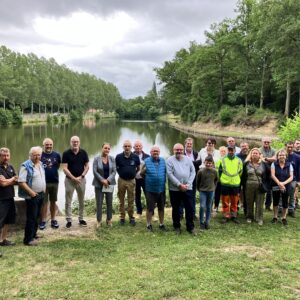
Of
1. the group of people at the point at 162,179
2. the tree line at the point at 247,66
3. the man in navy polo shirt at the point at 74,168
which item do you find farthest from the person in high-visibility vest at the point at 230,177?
the tree line at the point at 247,66

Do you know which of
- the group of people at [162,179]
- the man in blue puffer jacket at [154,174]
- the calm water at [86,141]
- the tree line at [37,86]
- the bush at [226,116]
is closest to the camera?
the group of people at [162,179]

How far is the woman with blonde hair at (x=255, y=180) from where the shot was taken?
738 centimetres

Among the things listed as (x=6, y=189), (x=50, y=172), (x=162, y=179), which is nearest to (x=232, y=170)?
(x=162, y=179)

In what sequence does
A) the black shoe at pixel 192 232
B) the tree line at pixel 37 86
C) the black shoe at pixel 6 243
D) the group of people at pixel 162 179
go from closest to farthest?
the black shoe at pixel 6 243 < the group of people at pixel 162 179 < the black shoe at pixel 192 232 < the tree line at pixel 37 86

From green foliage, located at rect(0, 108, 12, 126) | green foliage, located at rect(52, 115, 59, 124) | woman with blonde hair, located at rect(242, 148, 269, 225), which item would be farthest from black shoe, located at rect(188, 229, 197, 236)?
green foliage, located at rect(52, 115, 59, 124)

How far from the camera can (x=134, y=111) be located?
12788 cm

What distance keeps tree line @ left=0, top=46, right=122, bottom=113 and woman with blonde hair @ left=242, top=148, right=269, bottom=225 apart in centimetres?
5227

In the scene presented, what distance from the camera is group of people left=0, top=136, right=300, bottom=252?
19.9ft

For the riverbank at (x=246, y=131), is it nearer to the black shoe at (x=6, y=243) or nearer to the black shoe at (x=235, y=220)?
the black shoe at (x=235, y=220)

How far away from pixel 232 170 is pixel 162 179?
62.3 inches

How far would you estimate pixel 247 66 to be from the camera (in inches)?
1583

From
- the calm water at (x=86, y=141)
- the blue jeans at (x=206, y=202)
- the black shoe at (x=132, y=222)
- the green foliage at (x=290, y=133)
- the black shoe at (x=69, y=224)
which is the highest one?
the green foliage at (x=290, y=133)

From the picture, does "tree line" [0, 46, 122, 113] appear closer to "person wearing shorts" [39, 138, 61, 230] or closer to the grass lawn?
"person wearing shorts" [39, 138, 61, 230]

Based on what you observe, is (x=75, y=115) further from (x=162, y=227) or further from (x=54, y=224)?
(x=162, y=227)
